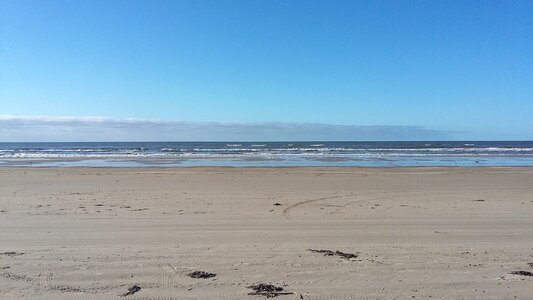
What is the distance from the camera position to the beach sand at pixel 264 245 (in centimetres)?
427

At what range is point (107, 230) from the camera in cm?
695

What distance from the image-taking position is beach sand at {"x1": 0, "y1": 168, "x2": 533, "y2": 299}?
4270 mm

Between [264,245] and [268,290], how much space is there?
1724mm

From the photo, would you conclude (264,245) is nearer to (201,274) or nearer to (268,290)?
(201,274)

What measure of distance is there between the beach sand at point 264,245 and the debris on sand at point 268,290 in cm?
9

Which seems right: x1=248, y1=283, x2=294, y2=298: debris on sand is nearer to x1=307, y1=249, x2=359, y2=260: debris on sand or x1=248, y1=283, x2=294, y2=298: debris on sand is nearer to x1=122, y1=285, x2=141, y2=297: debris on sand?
x1=122, y1=285, x2=141, y2=297: debris on sand

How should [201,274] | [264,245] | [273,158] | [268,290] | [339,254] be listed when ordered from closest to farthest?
[268,290], [201,274], [339,254], [264,245], [273,158]

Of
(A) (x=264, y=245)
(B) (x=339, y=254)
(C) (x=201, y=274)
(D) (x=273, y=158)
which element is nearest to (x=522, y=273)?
(B) (x=339, y=254)

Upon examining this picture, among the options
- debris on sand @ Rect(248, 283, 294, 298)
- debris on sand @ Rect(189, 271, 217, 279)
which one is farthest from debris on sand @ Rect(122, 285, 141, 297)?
debris on sand @ Rect(248, 283, 294, 298)

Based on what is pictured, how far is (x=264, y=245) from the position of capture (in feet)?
19.3

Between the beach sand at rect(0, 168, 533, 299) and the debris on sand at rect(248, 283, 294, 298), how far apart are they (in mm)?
87

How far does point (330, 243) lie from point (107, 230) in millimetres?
3950

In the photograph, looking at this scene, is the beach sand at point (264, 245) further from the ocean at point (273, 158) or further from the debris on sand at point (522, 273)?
the ocean at point (273, 158)

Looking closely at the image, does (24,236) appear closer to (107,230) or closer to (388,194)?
(107,230)
